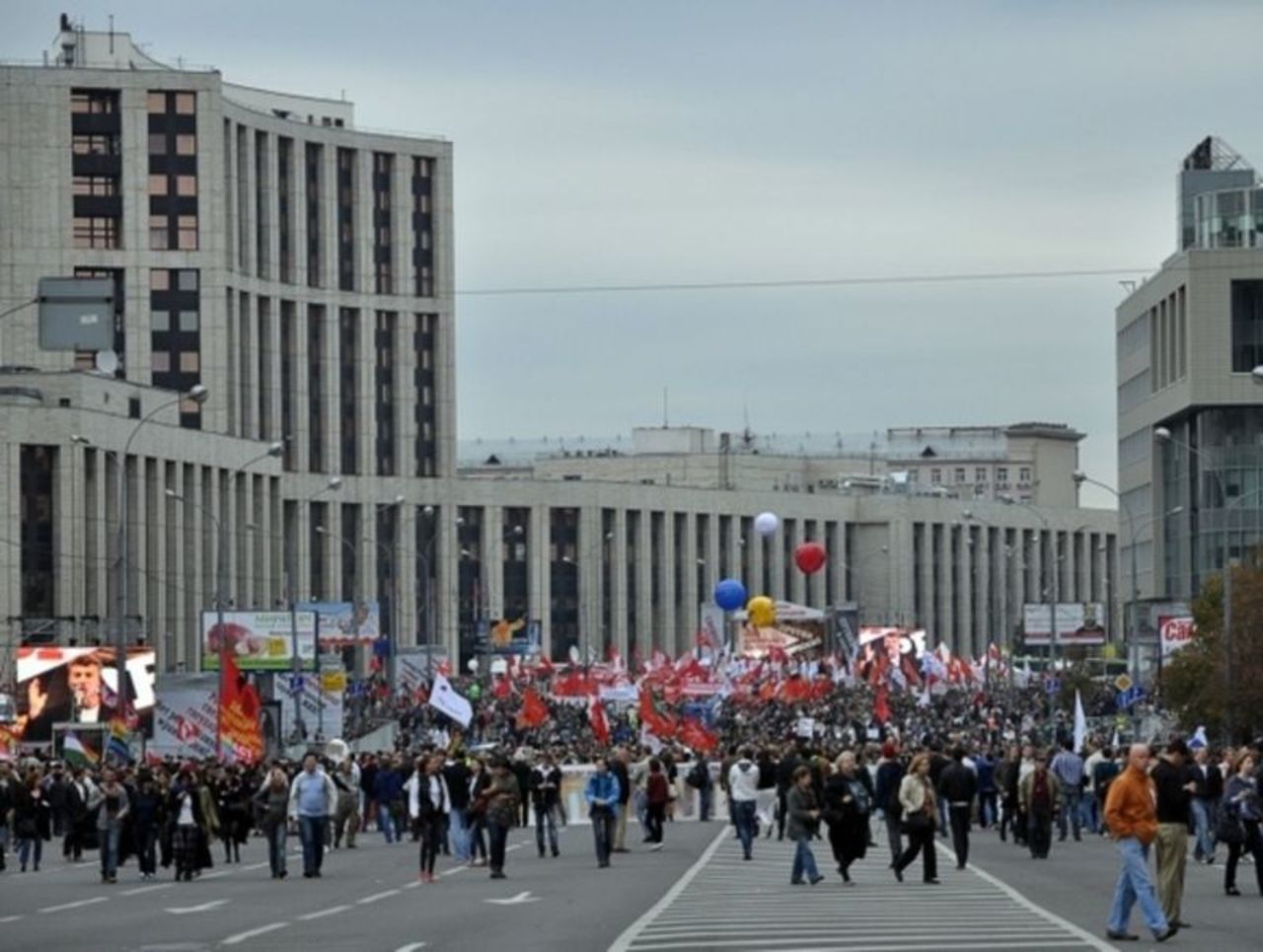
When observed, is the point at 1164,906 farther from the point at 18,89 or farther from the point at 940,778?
the point at 18,89

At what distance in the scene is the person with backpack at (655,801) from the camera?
172 feet

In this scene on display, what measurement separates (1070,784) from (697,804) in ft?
58.8

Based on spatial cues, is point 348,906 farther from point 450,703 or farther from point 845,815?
point 450,703

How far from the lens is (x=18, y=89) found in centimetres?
14288

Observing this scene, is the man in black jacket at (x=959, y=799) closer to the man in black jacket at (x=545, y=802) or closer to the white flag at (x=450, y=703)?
the man in black jacket at (x=545, y=802)

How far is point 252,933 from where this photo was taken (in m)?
31.7

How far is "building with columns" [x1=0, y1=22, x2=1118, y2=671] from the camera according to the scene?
125 metres

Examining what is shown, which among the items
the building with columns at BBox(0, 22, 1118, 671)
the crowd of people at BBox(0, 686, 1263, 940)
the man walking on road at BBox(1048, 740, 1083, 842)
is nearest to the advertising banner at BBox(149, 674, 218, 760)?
the crowd of people at BBox(0, 686, 1263, 940)

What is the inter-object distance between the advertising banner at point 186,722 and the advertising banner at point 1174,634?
2547cm

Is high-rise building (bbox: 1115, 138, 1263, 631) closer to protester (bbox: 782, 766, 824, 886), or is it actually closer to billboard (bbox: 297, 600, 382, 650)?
billboard (bbox: 297, 600, 382, 650)

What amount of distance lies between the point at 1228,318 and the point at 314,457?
54.4 metres

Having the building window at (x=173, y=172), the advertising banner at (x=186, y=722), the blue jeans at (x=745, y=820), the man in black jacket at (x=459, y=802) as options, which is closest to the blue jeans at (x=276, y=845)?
the man in black jacket at (x=459, y=802)

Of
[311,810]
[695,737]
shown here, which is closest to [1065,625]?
[695,737]

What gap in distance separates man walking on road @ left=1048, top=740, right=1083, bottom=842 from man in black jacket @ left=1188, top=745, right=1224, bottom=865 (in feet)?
18.5
